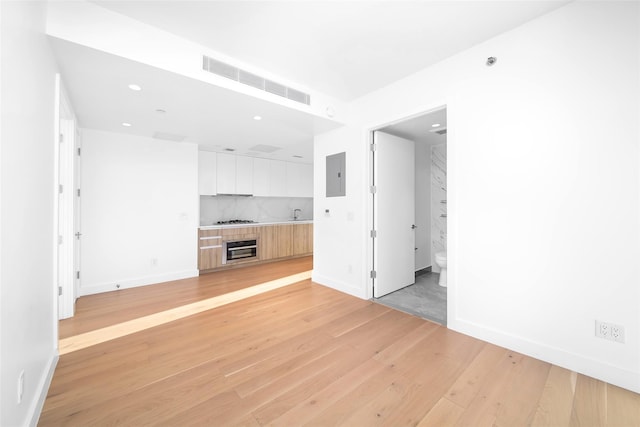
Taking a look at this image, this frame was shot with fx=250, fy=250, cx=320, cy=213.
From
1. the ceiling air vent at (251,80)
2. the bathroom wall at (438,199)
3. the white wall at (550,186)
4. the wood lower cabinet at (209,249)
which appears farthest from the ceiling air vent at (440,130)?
the wood lower cabinet at (209,249)

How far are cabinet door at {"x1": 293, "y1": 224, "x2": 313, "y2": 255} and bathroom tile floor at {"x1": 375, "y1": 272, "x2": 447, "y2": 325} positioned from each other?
303cm

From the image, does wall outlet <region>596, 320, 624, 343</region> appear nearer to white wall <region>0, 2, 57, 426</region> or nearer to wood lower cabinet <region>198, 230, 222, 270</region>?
white wall <region>0, 2, 57, 426</region>

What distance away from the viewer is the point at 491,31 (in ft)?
7.15

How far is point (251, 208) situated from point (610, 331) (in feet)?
19.8

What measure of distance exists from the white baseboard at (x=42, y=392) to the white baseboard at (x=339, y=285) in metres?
2.95

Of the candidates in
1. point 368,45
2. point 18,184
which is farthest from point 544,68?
point 18,184

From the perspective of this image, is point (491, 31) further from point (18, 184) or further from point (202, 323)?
point (202, 323)

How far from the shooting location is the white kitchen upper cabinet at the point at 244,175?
562cm

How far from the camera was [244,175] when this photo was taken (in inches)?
225

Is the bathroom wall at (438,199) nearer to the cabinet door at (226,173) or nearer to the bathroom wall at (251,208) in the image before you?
the bathroom wall at (251,208)

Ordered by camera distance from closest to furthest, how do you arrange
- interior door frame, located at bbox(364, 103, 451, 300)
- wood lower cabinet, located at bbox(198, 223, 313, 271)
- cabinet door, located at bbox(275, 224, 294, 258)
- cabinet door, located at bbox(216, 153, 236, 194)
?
interior door frame, located at bbox(364, 103, 451, 300) → wood lower cabinet, located at bbox(198, 223, 313, 271) → cabinet door, located at bbox(216, 153, 236, 194) → cabinet door, located at bbox(275, 224, 294, 258)

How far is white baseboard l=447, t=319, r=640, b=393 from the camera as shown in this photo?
167 centimetres

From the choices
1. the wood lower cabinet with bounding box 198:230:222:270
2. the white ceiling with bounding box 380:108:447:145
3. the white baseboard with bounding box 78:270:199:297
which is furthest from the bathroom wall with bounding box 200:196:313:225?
the white ceiling with bounding box 380:108:447:145

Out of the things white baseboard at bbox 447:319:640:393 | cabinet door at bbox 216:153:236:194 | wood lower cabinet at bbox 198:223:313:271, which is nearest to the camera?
white baseboard at bbox 447:319:640:393
